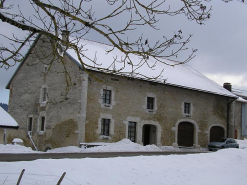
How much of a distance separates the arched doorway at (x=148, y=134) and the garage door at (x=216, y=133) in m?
5.59

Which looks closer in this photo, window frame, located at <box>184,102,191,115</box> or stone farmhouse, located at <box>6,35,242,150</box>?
stone farmhouse, located at <box>6,35,242,150</box>

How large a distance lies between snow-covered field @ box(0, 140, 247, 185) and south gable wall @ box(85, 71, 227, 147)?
27.6 ft

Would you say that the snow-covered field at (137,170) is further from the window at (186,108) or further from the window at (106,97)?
the window at (186,108)

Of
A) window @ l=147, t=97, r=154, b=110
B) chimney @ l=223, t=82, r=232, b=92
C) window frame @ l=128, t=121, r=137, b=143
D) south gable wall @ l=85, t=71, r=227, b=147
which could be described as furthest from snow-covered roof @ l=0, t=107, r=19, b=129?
chimney @ l=223, t=82, r=232, b=92

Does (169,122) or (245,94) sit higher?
(245,94)

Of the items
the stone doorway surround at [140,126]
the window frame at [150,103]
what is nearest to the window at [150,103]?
the window frame at [150,103]

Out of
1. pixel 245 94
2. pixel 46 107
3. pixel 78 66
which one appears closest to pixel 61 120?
pixel 46 107

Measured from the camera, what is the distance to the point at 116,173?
10242 millimetres

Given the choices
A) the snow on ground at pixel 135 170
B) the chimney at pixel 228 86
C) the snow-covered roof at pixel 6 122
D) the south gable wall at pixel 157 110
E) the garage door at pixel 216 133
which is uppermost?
the chimney at pixel 228 86

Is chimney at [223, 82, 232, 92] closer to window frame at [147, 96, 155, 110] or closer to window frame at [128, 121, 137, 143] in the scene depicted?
window frame at [147, 96, 155, 110]

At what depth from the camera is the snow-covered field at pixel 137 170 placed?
8.94 metres

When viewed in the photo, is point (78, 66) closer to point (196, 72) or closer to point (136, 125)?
point (136, 125)

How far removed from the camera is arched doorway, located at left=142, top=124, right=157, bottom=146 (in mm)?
25172

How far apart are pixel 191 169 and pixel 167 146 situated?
12824 millimetres
